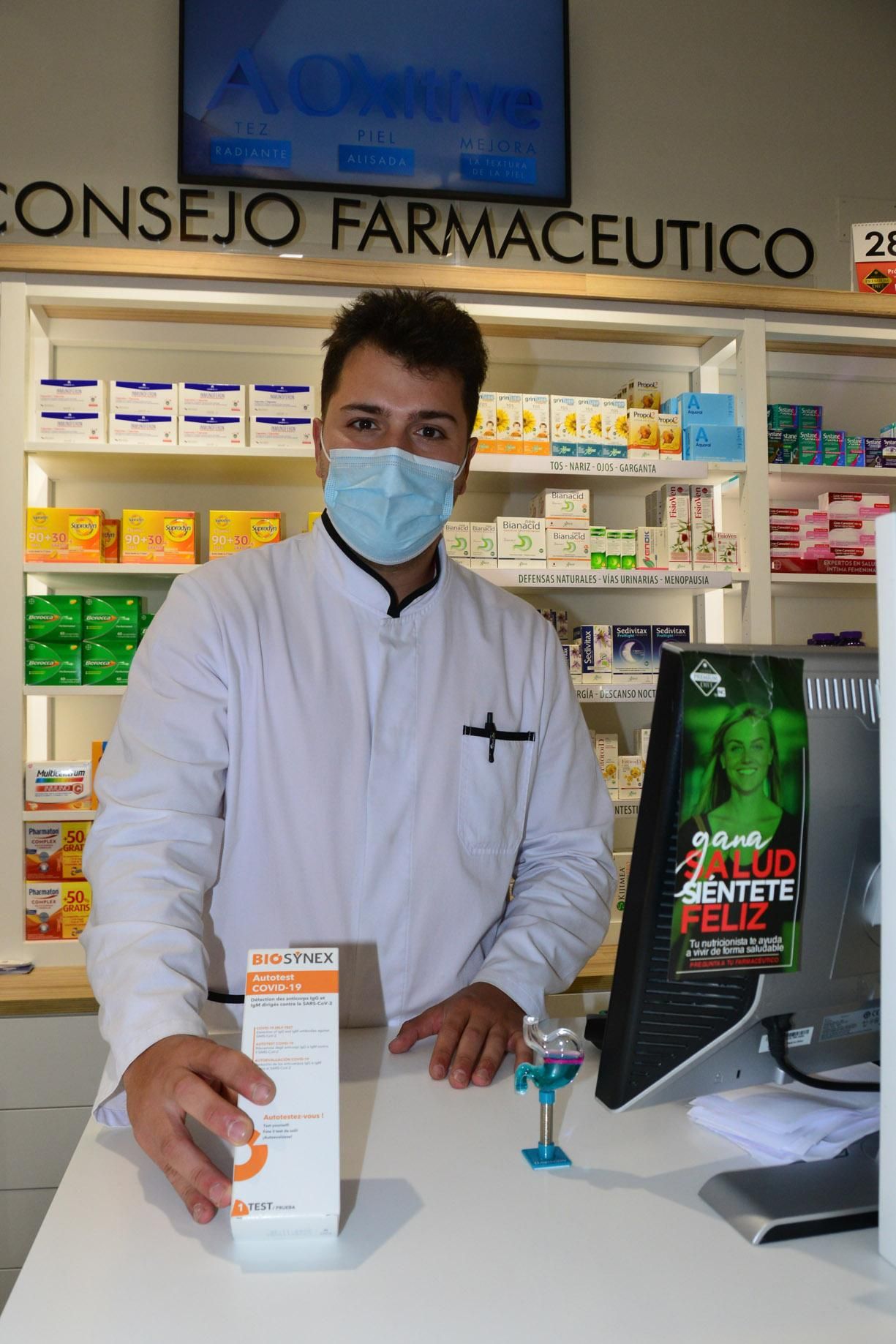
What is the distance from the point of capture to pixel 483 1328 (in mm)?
716

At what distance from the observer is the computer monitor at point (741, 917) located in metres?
0.88

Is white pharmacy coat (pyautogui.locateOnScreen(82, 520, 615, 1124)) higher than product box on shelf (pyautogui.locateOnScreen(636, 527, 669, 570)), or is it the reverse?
product box on shelf (pyautogui.locateOnScreen(636, 527, 669, 570))

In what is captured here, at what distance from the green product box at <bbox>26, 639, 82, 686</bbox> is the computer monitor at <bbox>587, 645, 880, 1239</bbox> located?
2.30 m

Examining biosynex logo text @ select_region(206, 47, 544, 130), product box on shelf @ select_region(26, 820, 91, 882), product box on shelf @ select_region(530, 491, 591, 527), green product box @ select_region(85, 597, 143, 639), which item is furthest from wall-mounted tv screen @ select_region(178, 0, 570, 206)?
product box on shelf @ select_region(26, 820, 91, 882)

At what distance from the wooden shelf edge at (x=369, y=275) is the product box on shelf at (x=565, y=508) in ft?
2.00

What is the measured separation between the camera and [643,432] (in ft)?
10.4

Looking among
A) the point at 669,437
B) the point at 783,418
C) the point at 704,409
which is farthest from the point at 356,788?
the point at 783,418

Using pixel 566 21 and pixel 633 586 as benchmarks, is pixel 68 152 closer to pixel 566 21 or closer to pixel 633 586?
pixel 566 21

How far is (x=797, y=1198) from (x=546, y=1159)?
0.74ft

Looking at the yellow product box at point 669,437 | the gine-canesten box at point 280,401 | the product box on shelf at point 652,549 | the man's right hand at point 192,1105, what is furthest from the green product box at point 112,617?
the man's right hand at point 192,1105

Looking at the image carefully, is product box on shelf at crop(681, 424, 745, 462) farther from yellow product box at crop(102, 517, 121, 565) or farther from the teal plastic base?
the teal plastic base

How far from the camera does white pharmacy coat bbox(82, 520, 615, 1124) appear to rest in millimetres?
1490

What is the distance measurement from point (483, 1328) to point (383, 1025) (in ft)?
2.64

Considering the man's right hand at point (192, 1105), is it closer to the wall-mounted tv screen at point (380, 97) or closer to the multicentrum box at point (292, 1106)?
the multicentrum box at point (292, 1106)
